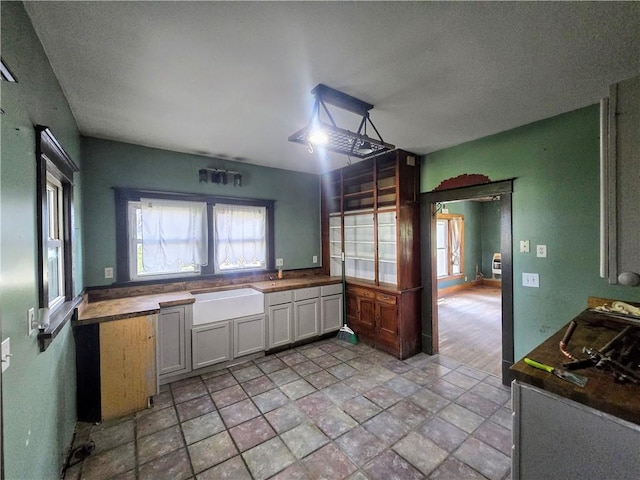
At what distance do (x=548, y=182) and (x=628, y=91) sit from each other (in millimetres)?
1899

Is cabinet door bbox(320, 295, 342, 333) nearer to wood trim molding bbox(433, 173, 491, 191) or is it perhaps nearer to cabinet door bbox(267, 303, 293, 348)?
cabinet door bbox(267, 303, 293, 348)

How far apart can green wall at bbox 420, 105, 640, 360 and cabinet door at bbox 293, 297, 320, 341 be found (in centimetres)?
230

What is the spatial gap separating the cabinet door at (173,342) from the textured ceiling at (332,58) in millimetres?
1889

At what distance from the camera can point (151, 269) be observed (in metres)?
3.15

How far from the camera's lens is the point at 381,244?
3.78 m

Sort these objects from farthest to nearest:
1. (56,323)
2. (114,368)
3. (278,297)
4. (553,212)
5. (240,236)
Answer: (240,236), (278,297), (553,212), (114,368), (56,323)

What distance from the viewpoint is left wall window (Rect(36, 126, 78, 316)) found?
4.68ft

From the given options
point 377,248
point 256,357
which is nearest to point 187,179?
point 256,357

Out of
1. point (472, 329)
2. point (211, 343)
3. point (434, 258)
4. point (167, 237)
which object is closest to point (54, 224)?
point (167, 237)

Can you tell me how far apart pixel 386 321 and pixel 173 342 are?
2471mm

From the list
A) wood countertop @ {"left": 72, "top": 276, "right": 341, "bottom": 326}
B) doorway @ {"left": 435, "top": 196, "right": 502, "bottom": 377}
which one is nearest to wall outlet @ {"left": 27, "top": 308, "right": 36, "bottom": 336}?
wood countertop @ {"left": 72, "top": 276, "right": 341, "bottom": 326}

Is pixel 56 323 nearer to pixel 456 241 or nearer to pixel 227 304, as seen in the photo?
pixel 227 304

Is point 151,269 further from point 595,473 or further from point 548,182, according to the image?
point 548,182

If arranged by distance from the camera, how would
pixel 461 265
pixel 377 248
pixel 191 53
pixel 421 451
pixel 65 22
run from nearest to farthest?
pixel 65 22 < pixel 191 53 < pixel 421 451 < pixel 377 248 < pixel 461 265
